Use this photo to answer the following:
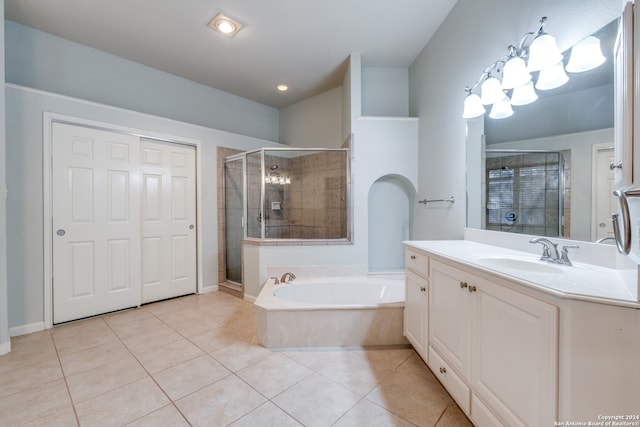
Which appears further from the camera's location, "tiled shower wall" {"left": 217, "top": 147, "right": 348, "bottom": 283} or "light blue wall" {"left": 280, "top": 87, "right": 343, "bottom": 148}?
"light blue wall" {"left": 280, "top": 87, "right": 343, "bottom": 148}

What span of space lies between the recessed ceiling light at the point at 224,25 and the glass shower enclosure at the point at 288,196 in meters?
1.24

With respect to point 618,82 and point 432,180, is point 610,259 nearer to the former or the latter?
point 618,82

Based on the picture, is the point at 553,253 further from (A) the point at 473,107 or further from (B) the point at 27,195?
(B) the point at 27,195

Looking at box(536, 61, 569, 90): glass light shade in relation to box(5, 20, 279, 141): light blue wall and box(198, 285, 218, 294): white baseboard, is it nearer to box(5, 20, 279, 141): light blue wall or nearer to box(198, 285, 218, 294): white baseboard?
box(5, 20, 279, 141): light blue wall

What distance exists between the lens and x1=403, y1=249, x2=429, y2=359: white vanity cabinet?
5.42ft

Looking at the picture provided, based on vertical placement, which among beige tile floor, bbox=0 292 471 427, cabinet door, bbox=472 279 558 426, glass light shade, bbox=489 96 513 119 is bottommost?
beige tile floor, bbox=0 292 471 427

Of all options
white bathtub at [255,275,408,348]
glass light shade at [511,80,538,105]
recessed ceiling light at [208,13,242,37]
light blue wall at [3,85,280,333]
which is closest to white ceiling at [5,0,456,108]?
recessed ceiling light at [208,13,242,37]

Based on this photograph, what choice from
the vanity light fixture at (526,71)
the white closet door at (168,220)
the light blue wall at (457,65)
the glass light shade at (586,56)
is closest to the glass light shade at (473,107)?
the vanity light fixture at (526,71)

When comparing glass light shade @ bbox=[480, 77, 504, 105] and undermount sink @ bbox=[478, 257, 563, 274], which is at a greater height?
glass light shade @ bbox=[480, 77, 504, 105]

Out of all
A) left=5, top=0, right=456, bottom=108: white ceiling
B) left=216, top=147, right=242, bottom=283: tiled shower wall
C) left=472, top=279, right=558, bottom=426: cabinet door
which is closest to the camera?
left=472, top=279, right=558, bottom=426: cabinet door

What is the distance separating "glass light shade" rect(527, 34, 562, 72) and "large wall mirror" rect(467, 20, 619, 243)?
0.08m

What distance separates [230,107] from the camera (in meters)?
3.90

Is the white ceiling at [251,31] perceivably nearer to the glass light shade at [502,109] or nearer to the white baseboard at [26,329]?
the glass light shade at [502,109]

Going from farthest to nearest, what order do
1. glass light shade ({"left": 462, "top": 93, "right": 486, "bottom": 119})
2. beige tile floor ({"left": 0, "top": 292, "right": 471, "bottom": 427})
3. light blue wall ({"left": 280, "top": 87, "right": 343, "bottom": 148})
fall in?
light blue wall ({"left": 280, "top": 87, "right": 343, "bottom": 148}), glass light shade ({"left": 462, "top": 93, "right": 486, "bottom": 119}), beige tile floor ({"left": 0, "top": 292, "right": 471, "bottom": 427})
